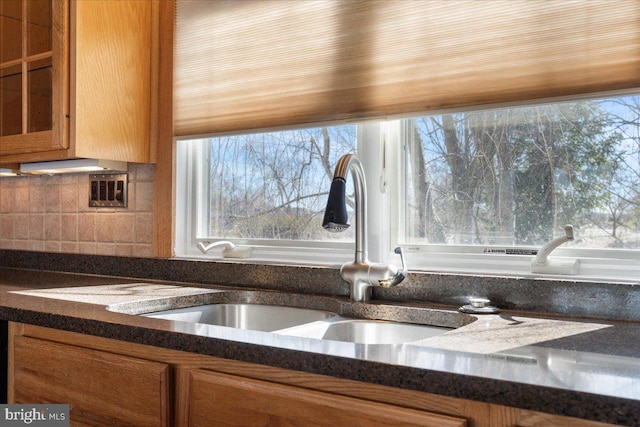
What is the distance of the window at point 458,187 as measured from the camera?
63.1 inches

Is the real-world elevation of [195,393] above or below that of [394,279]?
below

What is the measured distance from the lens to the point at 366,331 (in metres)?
1.63

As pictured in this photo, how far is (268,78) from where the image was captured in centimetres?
207

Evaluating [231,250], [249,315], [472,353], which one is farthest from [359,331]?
[231,250]

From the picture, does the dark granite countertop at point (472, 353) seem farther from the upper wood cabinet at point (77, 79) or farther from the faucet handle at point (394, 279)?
the upper wood cabinet at point (77, 79)

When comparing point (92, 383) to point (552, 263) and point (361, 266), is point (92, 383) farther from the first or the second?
point (552, 263)

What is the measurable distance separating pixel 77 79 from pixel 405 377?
1.68 meters

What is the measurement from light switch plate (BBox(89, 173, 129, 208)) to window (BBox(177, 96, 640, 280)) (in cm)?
28

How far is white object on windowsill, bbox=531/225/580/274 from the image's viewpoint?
1.58 m

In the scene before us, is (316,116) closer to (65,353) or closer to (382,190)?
(382,190)

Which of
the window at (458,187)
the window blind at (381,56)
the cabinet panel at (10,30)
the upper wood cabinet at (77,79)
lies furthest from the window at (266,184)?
the cabinet panel at (10,30)

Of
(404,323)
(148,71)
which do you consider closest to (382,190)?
(404,323)

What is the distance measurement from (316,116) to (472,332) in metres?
0.92

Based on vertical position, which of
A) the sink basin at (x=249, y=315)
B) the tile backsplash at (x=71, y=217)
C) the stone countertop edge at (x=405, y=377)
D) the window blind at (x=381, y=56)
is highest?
the window blind at (x=381, y=56)
